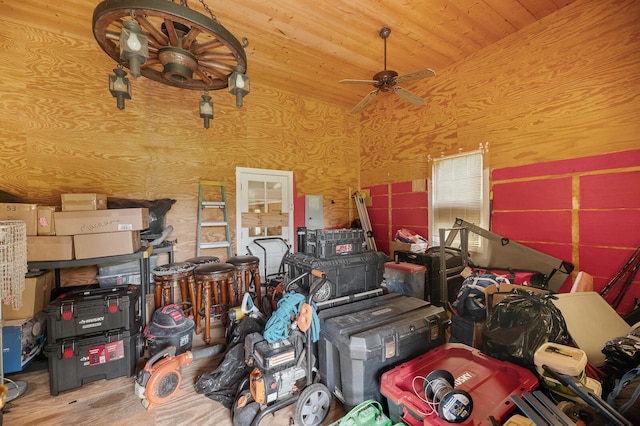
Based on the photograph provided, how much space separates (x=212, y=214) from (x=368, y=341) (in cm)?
298

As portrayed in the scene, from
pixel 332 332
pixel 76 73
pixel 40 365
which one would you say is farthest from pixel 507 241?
pixel 76 73

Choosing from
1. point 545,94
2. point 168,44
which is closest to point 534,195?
point 545,94

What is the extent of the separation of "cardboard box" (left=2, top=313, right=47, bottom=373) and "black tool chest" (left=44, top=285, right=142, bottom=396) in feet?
1.26

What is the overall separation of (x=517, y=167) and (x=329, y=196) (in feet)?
9.17

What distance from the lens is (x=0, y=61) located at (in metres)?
2.58

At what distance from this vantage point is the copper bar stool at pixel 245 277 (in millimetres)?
2922

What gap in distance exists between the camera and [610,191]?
2.33 metres

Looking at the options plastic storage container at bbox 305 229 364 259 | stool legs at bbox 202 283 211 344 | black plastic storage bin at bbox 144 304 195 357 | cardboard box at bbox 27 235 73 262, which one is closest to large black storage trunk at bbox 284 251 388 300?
plastic storage container at bbox 305 229 364 259

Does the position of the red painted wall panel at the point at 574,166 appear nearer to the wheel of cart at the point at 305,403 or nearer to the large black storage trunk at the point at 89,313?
the wheel of cart at the point at 305,403

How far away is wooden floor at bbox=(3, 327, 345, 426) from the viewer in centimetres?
161

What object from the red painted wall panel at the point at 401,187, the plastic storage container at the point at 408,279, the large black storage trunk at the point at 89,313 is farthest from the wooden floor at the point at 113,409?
the red painted wall panel at the point at 401,187

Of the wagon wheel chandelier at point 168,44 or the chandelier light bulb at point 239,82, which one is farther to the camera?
the chandelier light bulb at point 239,82

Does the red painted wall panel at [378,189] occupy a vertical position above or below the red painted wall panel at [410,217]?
above

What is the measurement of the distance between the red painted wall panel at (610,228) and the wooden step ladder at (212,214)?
414cm
